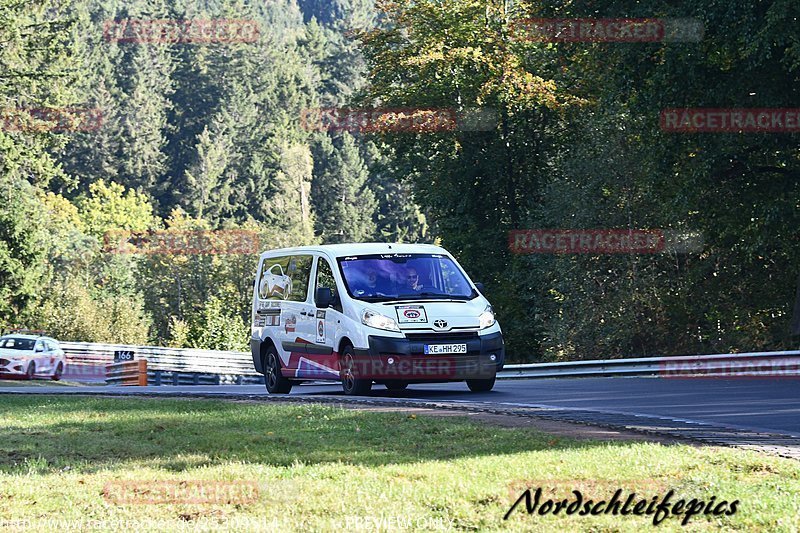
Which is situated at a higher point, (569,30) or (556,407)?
(569,30)

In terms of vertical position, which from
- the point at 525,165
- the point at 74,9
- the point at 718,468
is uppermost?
the point at 74,9

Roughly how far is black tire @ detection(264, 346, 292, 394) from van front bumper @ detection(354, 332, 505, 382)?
281 centimetres

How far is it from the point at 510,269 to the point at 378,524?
40.6 metres

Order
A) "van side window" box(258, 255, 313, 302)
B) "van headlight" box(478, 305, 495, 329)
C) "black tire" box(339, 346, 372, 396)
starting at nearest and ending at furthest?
"black tire" box(339, 346, 372, 396) < "van headlight" box(478, 305, 495, 329) < "van side window" box(258, 255, 313, 302)

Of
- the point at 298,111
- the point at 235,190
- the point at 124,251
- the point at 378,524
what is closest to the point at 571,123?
the point at 378,524

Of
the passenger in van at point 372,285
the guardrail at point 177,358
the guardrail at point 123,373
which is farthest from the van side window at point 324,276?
the guardrail at point 177,358

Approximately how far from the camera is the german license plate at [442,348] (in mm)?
18078

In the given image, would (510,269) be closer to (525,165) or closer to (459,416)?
(525,165)

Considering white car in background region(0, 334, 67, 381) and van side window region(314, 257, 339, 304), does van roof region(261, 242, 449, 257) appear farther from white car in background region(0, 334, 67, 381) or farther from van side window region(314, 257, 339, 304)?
white car in background region(0, 334, 67, 381)

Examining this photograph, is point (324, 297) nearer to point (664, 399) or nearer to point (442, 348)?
point (442, 348)

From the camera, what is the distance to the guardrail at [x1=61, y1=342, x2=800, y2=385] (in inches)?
971

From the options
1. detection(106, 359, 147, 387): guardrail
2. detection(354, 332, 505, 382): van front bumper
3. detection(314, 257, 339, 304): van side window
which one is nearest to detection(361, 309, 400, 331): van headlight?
detection(354, 332, 505, 382): van front bumper

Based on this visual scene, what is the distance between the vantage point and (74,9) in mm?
151250

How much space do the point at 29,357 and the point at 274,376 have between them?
74.6ft
